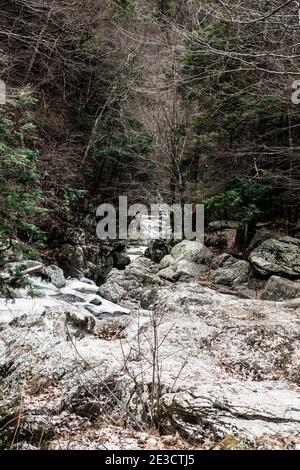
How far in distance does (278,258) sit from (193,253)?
2.87 metres

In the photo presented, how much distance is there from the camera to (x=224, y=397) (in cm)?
277

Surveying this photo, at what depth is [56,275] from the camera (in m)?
10.3

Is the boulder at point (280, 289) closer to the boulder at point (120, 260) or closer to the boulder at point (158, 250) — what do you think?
the boulder at point (158, 250)

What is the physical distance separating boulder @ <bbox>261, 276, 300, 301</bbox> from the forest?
4 centimetres

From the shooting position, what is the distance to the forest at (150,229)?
9.00 feet

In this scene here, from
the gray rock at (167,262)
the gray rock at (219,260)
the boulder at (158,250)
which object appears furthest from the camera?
the boulder at (158,250)

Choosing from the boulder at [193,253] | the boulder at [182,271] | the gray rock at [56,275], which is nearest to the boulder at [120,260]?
the boulder at [193,253]

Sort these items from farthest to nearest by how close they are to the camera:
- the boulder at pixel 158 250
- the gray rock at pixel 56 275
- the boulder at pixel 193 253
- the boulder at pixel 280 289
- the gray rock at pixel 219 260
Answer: the boulder at pixel 158 250 → the boulder at pixel 193 253 → the gray rock at pixel 219 260 → the gray rock at pixel 56 275 → the boulder at pixel 280 289

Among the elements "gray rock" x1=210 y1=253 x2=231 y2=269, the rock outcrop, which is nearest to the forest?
the rock outcrop

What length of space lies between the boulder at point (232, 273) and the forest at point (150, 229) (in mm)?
60

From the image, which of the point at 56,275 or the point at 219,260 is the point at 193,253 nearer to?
the point at 219,260

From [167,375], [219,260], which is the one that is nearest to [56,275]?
[219,260]
